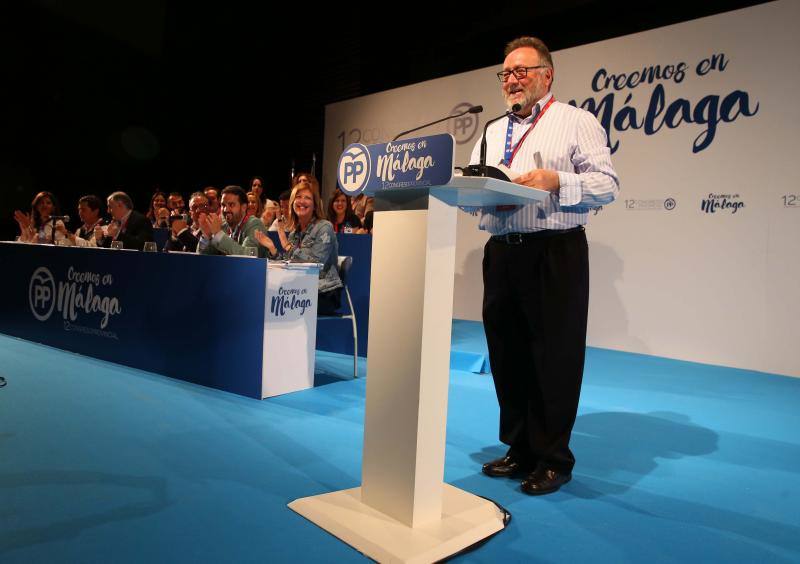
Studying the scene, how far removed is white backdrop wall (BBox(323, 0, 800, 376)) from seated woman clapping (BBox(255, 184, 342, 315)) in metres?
3.16

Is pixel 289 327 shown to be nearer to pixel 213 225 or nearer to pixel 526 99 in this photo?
pixel 213 225

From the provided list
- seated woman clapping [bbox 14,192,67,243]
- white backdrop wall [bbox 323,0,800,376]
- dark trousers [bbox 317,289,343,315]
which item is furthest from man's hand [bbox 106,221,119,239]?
white backdrop wall [bbox 323,0,800,376]

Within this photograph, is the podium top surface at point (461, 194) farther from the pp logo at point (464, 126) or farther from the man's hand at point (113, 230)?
the pp logo at point (464, 126)

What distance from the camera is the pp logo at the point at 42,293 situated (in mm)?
4594

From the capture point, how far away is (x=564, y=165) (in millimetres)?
2074

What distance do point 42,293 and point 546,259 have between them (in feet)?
14.4

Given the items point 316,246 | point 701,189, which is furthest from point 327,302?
point 701,189

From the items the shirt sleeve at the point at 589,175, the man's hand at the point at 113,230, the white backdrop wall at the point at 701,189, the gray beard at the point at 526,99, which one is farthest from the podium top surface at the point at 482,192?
the man's hand at the point at 113,230

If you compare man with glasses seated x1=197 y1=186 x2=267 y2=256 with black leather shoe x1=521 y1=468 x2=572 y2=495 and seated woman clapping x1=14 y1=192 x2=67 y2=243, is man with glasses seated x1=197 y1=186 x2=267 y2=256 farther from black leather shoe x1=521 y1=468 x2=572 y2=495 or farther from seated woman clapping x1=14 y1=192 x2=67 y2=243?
black leather shoe x1=521 y1=468 x2=572 y2=495

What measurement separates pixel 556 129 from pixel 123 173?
8.18 meters

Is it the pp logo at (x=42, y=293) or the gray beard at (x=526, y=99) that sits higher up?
the gray beard at (x=526, y=99)

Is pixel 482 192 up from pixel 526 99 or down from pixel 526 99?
down

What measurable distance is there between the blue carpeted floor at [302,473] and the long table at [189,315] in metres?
0.19

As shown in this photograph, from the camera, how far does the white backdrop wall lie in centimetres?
481
